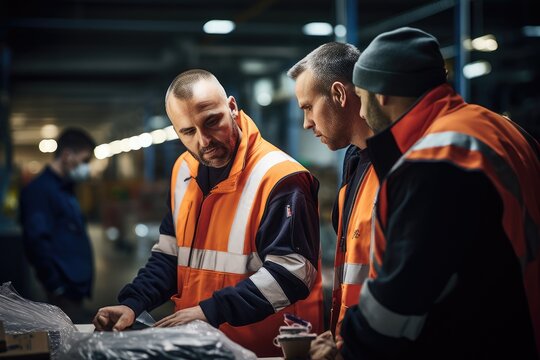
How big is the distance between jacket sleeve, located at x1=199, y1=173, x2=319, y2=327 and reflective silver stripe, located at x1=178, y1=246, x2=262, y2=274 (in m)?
0.06

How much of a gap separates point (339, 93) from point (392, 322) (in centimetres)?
96

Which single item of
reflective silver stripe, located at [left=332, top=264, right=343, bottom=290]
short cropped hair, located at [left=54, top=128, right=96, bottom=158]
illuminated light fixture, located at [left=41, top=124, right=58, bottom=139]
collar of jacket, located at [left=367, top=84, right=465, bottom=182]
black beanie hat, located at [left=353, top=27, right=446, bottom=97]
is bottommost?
reflective silver stripe, located at [left=332, top=264, right=343, bottom=290]

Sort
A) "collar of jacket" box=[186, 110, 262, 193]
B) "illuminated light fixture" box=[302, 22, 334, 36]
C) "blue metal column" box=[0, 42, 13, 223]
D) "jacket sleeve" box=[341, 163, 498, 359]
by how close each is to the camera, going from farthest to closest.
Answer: "illuminated light fixture" box=[302, 22, 334, 36], "blue metal column" box=[0, 42, 13, 223], "collar of jacket" box=[186, 110, 262, 193], "jacket sleeve" box=[341, 163, 498, 359]

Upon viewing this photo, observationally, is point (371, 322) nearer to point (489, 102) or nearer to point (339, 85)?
point (339, 85)

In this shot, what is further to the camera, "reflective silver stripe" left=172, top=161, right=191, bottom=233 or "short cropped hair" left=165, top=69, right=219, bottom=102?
"reflective silver stripe" left=172, top=161, right=191, bottom=233

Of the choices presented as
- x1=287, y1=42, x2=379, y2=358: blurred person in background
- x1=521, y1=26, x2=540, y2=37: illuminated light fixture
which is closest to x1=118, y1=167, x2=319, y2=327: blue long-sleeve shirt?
x1=287, y1=42, x2=379, y2=358: blurred person in background

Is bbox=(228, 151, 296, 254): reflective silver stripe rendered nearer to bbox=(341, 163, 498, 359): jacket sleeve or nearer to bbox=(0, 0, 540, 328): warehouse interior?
bbox=(341, 163, 498, 359): jacket sleeve

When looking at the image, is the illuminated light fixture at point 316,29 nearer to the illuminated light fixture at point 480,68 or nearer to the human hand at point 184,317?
the illuminated light fixture at point 480,68

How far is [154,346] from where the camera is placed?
1887 millimetres

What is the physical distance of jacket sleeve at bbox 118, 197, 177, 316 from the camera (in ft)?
8.75

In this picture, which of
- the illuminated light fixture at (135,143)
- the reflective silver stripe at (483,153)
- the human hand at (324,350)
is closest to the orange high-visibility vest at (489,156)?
the reflective silver stripe at (483,153)

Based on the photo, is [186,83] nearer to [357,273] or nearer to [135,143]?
[357,273]

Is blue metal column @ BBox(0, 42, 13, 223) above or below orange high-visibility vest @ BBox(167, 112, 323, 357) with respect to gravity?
above

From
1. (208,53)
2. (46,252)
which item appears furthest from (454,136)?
(208,53)
